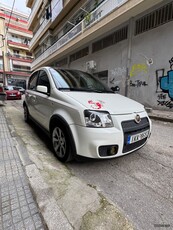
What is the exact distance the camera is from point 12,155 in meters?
2.33

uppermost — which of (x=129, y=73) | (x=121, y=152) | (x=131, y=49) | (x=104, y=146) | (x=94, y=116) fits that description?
(x=131, y=49)

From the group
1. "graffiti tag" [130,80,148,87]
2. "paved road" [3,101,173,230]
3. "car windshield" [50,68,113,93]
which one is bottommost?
"paved road" [3,101,173,230]

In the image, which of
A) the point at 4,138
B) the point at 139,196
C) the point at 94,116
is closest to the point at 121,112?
the point at 94,116

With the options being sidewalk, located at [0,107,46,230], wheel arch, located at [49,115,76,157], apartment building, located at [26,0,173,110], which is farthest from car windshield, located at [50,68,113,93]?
apartment building, located at [26,0,173,110]

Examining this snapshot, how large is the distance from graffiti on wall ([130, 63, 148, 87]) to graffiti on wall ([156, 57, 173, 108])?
74 cm

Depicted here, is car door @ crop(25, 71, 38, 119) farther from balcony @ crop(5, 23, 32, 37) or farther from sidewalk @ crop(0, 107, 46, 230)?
balcony @ crop(5, 23, 32, 37)

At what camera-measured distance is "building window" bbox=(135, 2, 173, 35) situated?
6.49 meters

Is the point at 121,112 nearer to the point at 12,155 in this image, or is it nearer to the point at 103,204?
the point at 103,204

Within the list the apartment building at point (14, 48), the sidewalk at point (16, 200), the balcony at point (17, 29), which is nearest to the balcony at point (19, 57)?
the apartment building at point (14, 48)

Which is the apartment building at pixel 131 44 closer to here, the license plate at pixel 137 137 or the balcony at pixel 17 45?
the license plate at pixel 137 137

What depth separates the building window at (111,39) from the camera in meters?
8.76

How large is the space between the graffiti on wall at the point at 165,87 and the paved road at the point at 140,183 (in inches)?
182

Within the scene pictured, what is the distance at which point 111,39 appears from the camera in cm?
962

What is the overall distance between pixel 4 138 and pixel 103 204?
2514mm
